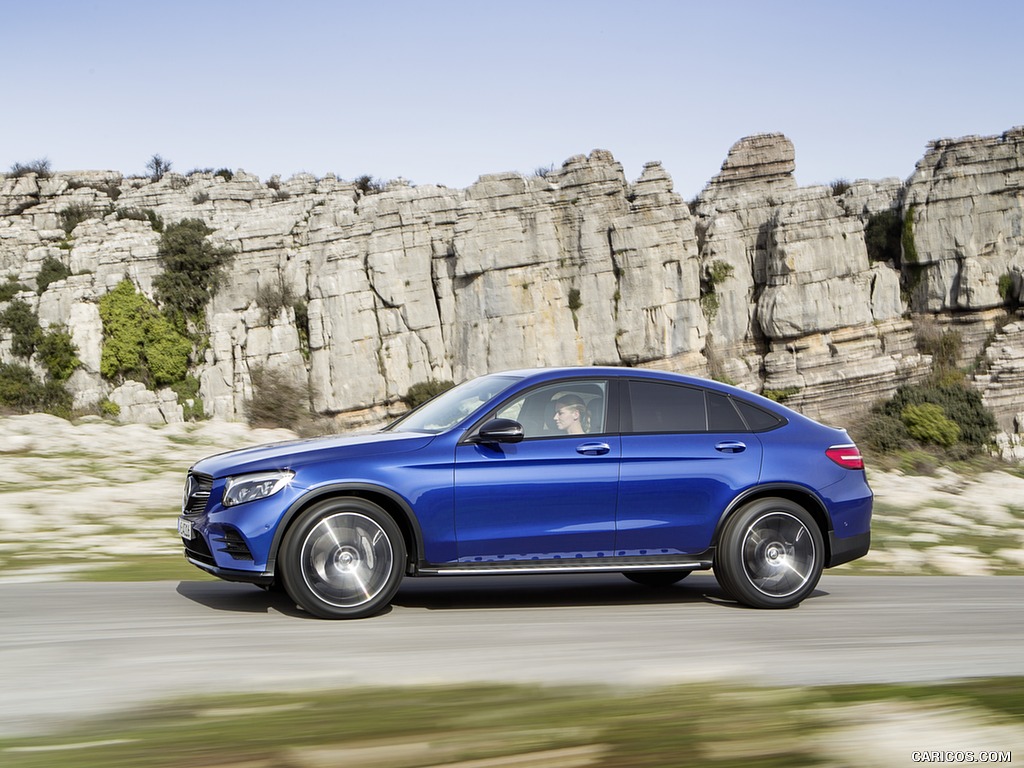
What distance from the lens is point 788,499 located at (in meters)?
7.56

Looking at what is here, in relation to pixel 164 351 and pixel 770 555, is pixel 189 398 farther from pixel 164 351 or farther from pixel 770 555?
pixel 770 555

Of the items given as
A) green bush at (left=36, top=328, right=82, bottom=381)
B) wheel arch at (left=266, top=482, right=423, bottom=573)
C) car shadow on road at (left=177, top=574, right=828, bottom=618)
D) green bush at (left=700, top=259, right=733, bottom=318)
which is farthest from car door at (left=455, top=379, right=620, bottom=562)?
green bush at (left=36, top=328, right=82, bottom=381)

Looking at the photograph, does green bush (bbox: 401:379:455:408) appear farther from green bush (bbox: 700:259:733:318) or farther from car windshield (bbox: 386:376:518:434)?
car windshield (bbox: 386:376:518:434)

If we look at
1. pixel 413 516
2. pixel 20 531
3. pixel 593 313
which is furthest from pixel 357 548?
pixel 593 313

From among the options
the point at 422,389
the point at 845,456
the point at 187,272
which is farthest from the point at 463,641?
the point at 187,272

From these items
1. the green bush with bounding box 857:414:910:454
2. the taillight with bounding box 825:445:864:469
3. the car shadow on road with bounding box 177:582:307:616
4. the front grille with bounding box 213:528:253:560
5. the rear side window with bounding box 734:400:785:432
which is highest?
the rear side window with bounding box 734:400:785:432

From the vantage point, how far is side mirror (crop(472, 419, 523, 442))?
6781mm

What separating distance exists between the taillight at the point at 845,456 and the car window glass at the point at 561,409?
1.70 m

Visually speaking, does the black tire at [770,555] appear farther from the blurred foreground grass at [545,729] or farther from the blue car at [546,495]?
the blurred foreground grass at [545,729]

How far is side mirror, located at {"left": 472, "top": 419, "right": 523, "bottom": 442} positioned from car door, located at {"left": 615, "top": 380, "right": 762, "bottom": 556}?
2.65ft

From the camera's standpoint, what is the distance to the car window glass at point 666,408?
7.41 metres

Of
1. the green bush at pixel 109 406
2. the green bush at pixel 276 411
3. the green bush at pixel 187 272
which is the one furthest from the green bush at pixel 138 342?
the green bush at pixel 276 411

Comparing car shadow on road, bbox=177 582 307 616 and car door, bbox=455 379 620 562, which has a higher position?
car door, bbox=455 379 620 562

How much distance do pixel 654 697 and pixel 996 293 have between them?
52.3 m
